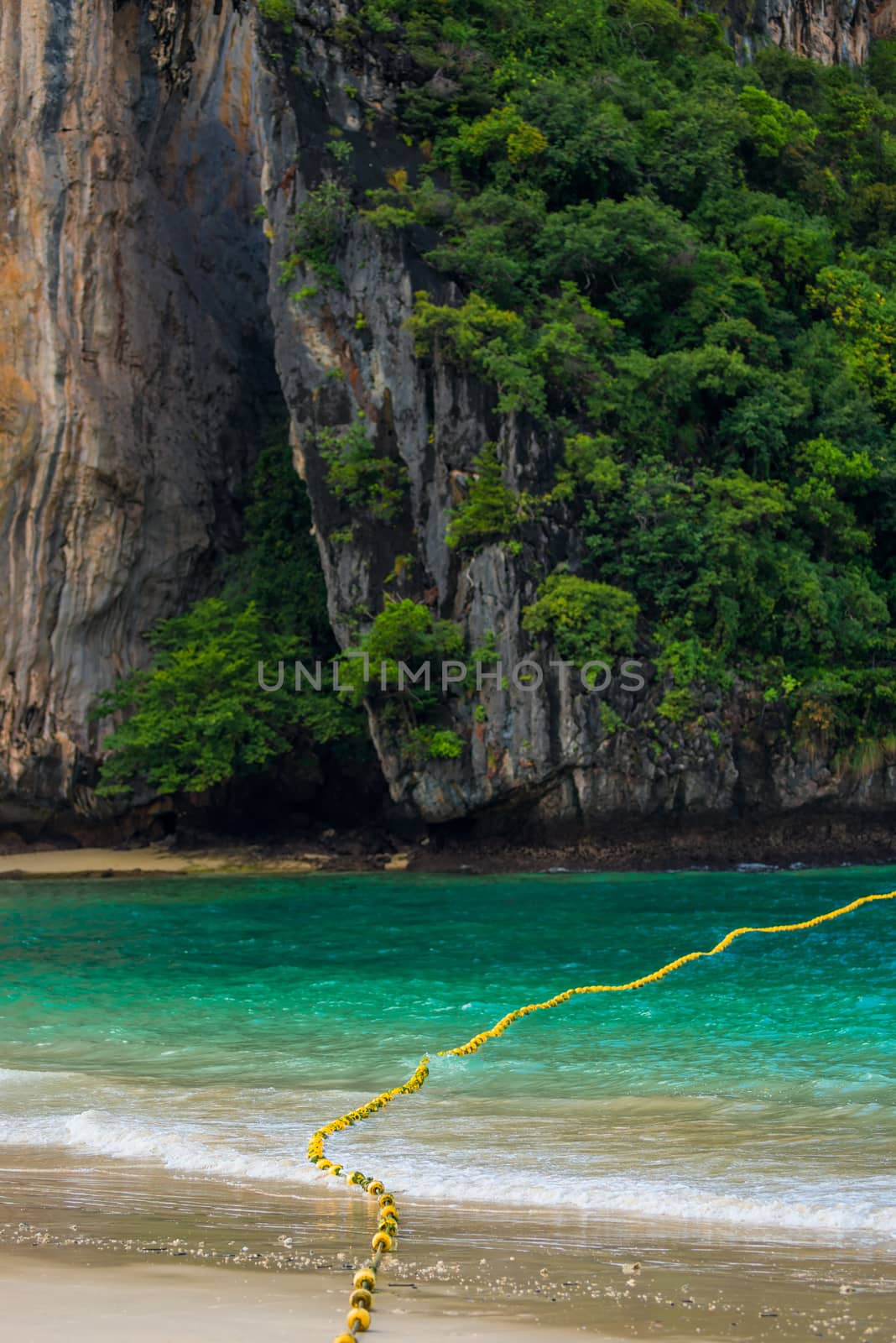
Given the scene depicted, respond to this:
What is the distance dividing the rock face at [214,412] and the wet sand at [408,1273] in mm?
16390

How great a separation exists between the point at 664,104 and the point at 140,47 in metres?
9.85

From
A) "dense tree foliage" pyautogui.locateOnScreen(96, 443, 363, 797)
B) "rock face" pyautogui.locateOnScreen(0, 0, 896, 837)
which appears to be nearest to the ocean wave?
"rock face" pyautogui.locateOnScreen(0, 0, 896, 837)

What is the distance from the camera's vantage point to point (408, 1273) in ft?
16.2

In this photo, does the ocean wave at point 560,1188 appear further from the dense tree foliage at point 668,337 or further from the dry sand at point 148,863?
the dry sand at point 148,863

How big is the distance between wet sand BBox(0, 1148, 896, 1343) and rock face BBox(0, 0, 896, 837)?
16390 mm

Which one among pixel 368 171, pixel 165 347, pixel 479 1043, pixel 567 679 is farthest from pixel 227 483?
pixel 479 1043

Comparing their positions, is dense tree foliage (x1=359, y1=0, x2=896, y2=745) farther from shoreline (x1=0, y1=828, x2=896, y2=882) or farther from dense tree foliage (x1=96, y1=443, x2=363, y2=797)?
dense tree foliage (x1=96, y1=443, x2=363, y2=797)

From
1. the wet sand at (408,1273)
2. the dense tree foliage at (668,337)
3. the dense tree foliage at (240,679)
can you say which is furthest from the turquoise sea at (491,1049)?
the dense tree foliage at (240,679)

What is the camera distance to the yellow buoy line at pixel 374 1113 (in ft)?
14.6

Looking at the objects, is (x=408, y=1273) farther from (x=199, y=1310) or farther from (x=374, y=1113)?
(x=374, y=1113)

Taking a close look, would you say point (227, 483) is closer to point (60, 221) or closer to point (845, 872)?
point (60, 221)

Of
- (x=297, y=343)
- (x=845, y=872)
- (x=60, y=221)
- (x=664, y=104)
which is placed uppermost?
(x=664, y=104)

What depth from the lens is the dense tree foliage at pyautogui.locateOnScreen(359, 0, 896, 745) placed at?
22.2 m

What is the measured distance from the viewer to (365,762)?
2564cm
